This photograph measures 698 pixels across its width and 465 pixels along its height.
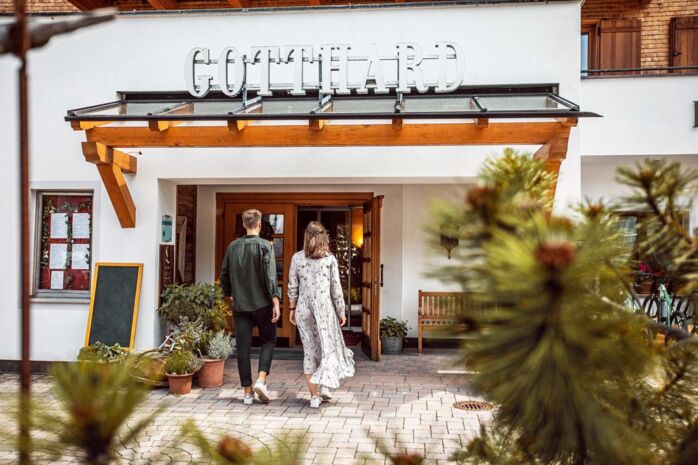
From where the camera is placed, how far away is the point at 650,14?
12578mm

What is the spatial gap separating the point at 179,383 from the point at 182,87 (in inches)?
149

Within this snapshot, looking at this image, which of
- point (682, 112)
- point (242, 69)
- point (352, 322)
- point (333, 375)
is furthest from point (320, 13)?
point (352, 322)

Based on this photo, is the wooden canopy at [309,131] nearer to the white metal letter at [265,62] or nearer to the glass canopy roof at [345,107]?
the glass canopy roof at [345,107]

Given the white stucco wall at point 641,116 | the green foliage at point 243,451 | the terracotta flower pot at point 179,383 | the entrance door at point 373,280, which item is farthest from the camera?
the white stucco wall at point 641,116

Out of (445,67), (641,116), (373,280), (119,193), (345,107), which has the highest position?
(445,67)

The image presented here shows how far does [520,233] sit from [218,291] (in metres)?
7.15

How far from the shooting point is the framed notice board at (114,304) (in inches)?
293

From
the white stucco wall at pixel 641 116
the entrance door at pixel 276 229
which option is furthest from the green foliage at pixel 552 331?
the entrance door at pixel 276 229

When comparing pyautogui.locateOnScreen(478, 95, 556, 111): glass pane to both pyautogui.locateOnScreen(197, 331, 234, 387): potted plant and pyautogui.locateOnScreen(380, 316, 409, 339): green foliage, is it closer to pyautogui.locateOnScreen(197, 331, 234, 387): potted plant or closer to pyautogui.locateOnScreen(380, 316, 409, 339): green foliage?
pyautogui.locateOnScreen(380, 316, 409, 339): green foliage

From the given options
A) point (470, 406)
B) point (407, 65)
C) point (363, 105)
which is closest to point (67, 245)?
point (363, 105)

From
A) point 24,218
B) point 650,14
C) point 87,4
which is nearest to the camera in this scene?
point 24,218

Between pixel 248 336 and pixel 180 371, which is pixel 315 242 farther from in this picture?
pixel 180 371

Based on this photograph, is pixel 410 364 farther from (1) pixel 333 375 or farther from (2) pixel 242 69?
(2) pixel 242 69

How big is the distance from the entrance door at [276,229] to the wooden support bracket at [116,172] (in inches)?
100
